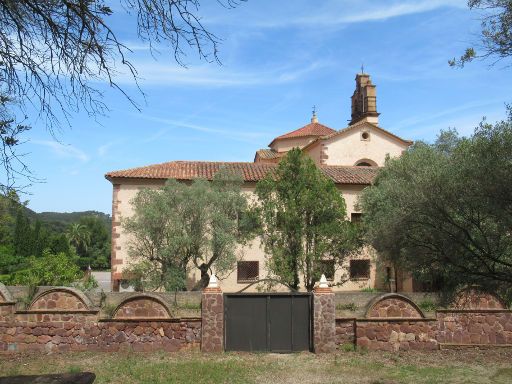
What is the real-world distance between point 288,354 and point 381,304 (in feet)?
9.28

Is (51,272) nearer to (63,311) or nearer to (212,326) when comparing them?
(63,311)

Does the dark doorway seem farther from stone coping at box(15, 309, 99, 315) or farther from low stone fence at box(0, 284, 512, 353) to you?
stone coping at box(15, 309, 99, 315)

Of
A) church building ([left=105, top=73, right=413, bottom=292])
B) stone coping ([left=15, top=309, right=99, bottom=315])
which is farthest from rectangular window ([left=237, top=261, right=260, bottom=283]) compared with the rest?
stone coping ([left=15, top=309, right=99, bottom=315])

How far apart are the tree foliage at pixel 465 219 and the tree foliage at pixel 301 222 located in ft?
30.5

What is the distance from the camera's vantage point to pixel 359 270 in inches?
951

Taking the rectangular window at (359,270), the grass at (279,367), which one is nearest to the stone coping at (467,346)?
the grass at (279,367)

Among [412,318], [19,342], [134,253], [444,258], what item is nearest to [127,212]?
[134,253]

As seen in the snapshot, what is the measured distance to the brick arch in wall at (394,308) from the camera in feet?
42.2

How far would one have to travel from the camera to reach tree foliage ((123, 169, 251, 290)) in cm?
1888

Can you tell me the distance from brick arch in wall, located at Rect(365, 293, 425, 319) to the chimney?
64.4 feet

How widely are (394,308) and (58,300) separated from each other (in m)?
8.94

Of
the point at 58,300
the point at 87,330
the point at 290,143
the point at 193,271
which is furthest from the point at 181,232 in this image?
the point at 290,143

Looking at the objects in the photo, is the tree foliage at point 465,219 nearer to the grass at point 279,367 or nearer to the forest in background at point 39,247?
the grass at point 279,367

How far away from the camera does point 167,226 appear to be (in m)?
19.2
